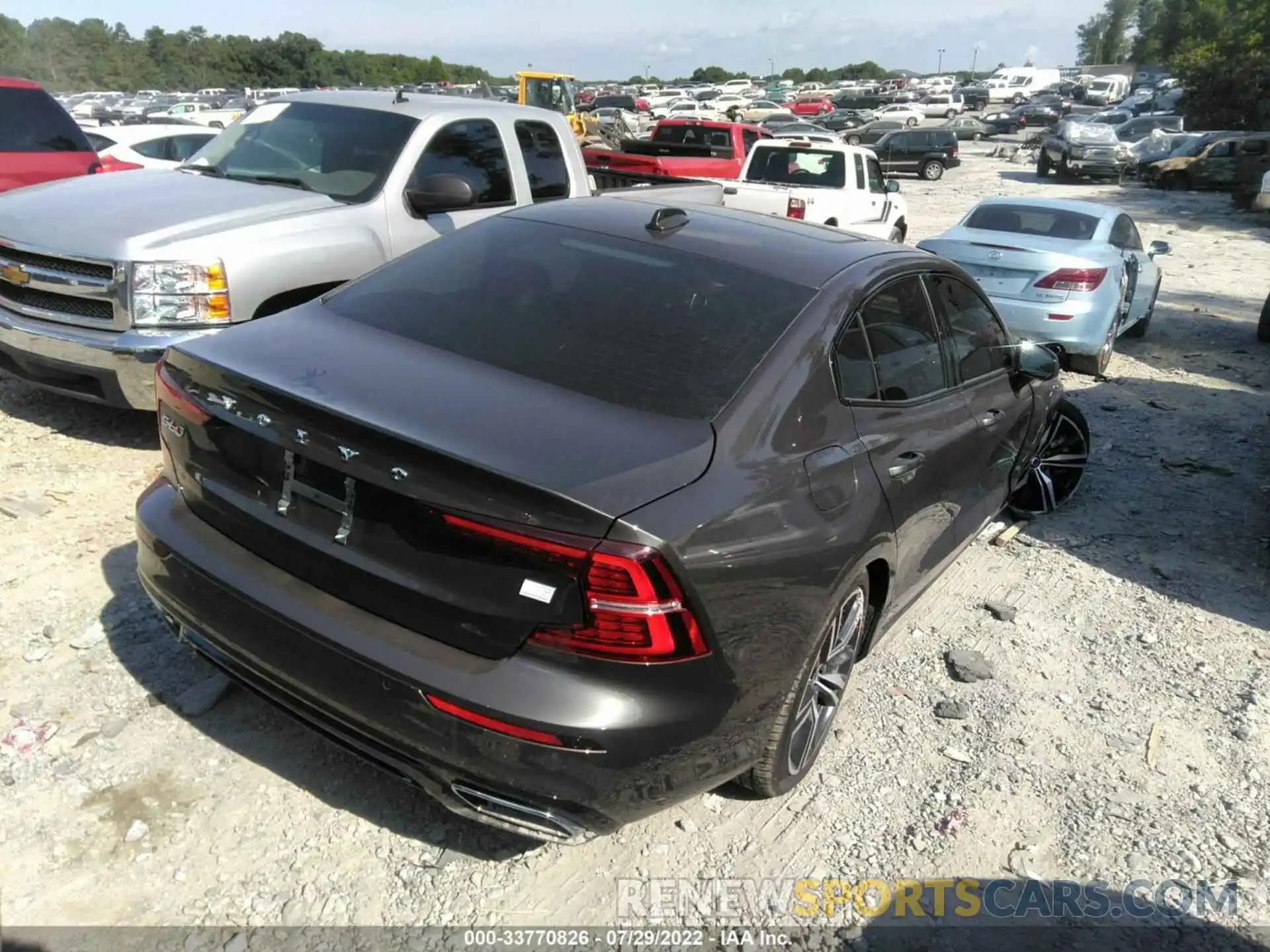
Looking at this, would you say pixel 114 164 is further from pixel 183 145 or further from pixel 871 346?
pixel 871 346

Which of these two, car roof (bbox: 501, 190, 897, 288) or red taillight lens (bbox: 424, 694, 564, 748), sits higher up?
car roof (bbox: 501, 190, 897, 288)

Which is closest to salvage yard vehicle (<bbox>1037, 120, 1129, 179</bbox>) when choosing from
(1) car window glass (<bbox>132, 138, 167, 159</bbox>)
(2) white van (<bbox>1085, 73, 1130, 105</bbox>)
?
(1) car window glass (<bbox>132, 138, 167, 159</bbox>)

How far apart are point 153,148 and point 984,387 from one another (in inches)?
468

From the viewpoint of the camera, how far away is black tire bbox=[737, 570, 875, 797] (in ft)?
9.21

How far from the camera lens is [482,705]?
2.24 meters

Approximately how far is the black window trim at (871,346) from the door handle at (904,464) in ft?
0.59

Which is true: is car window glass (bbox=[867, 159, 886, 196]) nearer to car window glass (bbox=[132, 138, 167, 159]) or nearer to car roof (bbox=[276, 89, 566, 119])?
car roof (bbox=[276, 89, 566, 119])

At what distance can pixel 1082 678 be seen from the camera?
4027 millimetres

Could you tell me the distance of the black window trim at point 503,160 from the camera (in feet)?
19.0

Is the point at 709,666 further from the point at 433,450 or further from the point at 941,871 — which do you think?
the point at 941,871

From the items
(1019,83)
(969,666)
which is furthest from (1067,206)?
(1019,83)

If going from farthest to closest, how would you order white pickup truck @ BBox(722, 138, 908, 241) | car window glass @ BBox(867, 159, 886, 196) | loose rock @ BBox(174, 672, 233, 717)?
1. car window glass @ BBox(867, 159, 886, 196)
2. white pickup truck @ BBox(722, 138, 908, 241)
3. loose rock @ BBox(174, 672, 233, 717)

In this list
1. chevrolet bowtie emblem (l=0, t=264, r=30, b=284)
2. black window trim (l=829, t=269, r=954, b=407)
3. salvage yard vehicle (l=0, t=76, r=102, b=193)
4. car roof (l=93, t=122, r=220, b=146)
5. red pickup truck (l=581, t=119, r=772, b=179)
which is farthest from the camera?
red pickup truck (l=581, t=119, r=772, b=179)

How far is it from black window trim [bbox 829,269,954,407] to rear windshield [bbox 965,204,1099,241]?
19.1 feet
